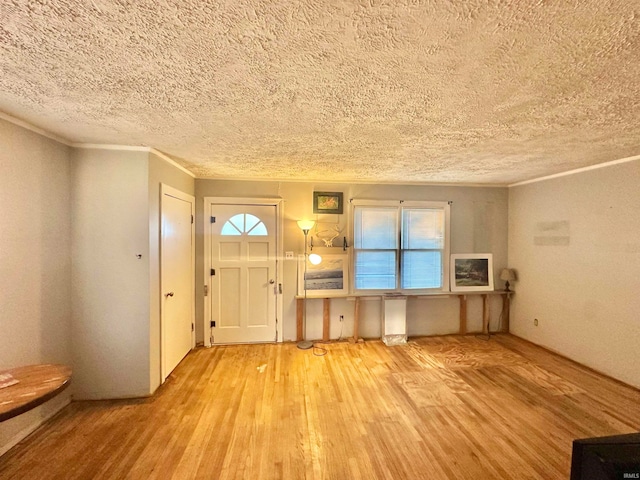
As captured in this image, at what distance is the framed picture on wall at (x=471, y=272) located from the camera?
4223mm

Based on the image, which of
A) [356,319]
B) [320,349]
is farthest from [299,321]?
[356,319]

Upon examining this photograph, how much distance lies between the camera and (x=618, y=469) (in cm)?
61

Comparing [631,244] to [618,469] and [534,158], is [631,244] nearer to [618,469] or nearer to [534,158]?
[534,158]

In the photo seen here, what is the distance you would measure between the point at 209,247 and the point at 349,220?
2.12m

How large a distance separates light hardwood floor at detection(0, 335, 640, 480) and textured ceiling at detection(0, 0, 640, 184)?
7.92ft

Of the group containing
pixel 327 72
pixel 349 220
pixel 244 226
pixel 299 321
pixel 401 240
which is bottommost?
pixel 299 321

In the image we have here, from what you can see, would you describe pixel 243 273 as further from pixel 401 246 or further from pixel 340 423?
pixel 401 246

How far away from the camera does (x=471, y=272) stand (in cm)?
426

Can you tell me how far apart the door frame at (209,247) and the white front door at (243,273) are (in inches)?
1.8

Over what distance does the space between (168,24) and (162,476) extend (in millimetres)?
2553

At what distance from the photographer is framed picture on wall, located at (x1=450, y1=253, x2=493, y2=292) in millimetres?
4223

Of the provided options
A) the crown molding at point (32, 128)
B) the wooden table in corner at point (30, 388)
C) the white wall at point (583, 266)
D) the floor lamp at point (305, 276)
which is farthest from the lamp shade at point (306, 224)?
the white wall at point (583, 266)

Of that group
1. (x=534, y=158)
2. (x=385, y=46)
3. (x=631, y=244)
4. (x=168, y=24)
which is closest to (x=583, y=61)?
(x=385, y=46)

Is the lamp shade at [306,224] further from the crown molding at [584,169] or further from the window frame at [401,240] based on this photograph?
the crown molding at [584,169]
